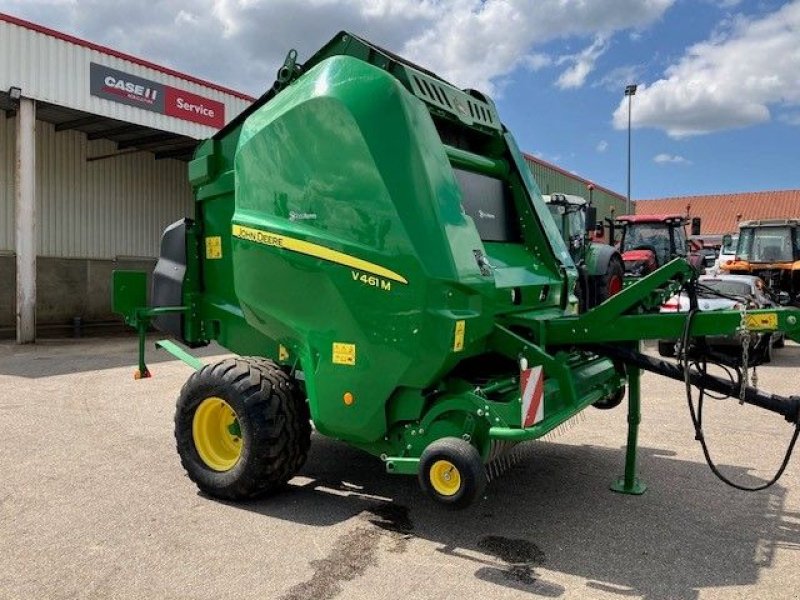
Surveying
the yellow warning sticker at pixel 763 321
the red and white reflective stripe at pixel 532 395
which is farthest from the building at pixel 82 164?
the yellow warning sticker at pixel 763 321

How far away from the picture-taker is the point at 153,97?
13414mm

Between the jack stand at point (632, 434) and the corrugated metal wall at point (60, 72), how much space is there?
11272mm

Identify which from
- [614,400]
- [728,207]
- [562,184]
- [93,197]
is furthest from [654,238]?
[728,207]

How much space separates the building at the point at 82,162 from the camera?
39.2ft

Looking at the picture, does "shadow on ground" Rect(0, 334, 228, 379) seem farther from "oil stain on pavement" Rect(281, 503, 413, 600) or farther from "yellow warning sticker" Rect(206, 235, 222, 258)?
"oil stain on pavement" Rect(281, 503, 413, 600)

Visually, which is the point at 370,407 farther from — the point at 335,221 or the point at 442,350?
the point at 335,221

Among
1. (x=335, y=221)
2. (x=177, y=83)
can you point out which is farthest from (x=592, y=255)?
(x=177, y=83)

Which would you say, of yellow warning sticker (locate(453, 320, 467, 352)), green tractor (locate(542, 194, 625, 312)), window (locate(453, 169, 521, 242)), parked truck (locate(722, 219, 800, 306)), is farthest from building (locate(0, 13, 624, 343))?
yellow warning sticker (locate(453, 320, 467, 352))

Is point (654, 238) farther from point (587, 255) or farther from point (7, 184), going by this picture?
point (7, 184)

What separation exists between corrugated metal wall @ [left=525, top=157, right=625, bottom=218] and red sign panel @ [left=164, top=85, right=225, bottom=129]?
374 inches

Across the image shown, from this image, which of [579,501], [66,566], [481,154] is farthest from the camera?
[481,154]

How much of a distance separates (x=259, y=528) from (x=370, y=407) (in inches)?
34.8

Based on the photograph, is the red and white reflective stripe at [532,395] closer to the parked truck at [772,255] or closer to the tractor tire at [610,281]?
the tractor tire at [610,281]

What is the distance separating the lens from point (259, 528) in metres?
3.73
